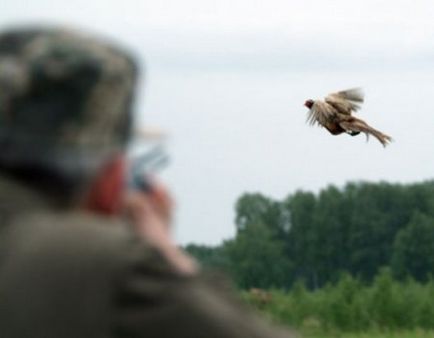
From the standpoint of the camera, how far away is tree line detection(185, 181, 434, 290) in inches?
1211

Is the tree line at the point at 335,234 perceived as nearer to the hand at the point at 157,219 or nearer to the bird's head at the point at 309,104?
the bird's head at the point at 309,104

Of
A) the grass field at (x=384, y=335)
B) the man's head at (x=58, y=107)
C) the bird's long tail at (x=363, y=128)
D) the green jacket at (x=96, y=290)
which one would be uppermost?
the bird's long tail at (x=363, y=128)

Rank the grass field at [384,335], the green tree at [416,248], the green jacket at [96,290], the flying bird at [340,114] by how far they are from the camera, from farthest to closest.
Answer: the green tree at [416,248] → the grass field at [384,335] → the flying bird at [340,114] → the green jacket at [96,290]

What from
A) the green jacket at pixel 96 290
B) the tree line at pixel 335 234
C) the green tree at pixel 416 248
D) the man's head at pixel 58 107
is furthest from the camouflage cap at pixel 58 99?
the green tree at pixel 416 248

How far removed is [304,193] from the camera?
3784 cm

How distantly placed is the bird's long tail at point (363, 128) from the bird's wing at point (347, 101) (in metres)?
0.08

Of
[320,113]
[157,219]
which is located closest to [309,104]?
[320,113]

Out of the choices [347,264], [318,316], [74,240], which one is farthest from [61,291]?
[347,264]

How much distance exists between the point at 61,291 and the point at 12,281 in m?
0.07

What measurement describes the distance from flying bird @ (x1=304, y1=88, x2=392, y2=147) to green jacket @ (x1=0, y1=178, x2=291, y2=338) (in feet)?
34.4

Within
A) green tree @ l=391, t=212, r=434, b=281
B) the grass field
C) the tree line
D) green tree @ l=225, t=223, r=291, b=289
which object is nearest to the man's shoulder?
the grass field

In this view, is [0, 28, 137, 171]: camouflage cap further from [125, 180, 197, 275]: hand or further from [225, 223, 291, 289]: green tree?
[225, 223, 291, 289]: green tree

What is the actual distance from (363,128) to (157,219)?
10800mm

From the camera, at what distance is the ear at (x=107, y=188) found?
2.82m
